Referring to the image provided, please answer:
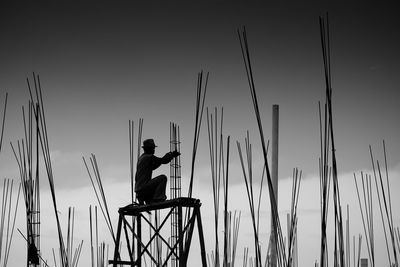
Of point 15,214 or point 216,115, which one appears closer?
point 216,115

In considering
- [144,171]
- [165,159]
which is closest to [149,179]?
[144,171]

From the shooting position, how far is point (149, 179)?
18.8ft

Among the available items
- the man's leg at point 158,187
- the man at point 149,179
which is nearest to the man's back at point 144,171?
the man at point 149,179

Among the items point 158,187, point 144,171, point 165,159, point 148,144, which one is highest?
point 148,144

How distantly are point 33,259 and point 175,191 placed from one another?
1816mm

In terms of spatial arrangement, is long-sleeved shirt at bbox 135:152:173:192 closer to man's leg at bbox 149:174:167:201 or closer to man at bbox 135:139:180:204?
man at bbox 135:139:180:204

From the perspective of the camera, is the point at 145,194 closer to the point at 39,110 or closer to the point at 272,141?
the point at 39,110

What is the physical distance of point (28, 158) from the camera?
627 centimetres

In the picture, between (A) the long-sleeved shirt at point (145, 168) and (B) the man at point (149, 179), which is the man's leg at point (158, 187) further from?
(A) the long-sleeved shirt at point (145, 168)

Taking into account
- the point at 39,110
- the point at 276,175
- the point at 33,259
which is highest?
the point at 39,110

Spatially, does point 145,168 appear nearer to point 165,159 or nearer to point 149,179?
point 149,179

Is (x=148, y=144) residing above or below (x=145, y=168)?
above

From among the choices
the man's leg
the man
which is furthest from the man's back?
the man's leg

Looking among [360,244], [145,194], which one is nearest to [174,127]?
[145,194]
